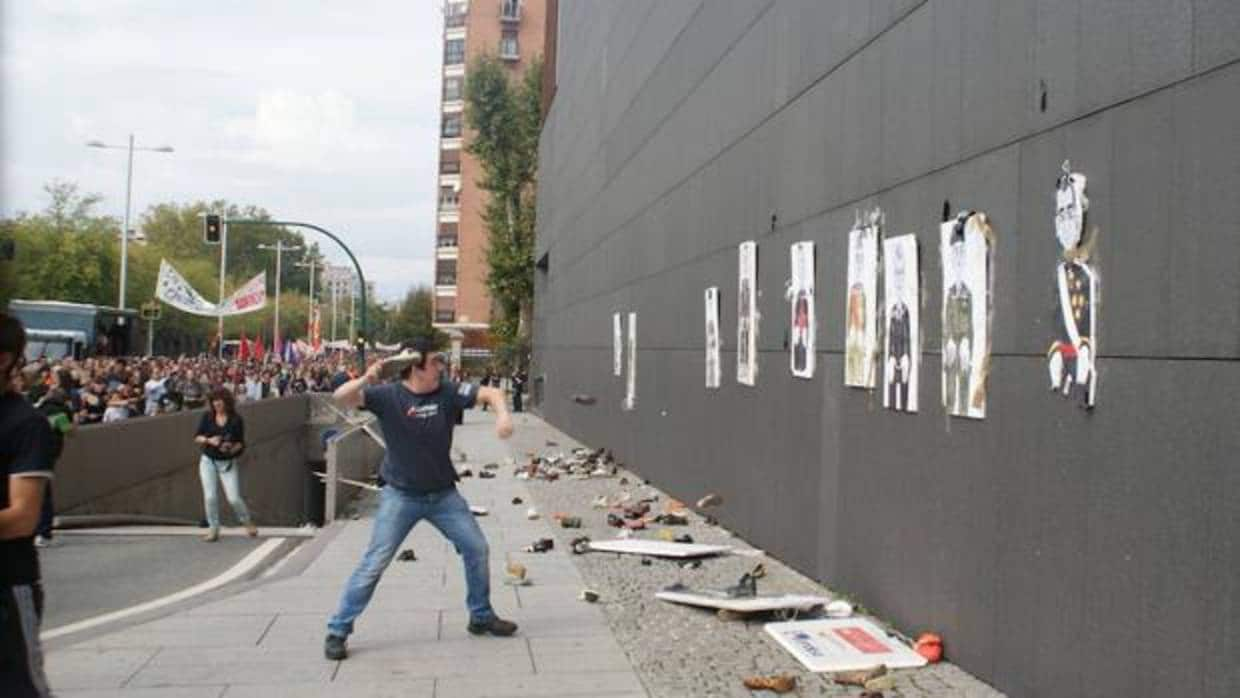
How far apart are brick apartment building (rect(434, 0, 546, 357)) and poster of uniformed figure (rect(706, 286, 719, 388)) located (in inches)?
2818

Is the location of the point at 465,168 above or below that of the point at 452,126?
below

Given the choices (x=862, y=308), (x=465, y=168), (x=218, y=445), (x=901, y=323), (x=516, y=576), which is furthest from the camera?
(x=465, y=168)

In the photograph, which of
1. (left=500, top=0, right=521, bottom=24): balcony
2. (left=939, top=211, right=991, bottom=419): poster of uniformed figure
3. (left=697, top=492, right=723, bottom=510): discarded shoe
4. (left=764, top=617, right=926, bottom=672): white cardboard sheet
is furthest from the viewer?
(left=500, top=0, right=521, bottom=24): balcony

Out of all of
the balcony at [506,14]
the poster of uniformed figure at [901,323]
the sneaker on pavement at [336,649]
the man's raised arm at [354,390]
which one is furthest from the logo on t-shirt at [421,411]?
the balcony at [506,14]

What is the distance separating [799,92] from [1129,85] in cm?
526

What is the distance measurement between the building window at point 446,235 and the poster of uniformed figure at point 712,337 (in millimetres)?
81212

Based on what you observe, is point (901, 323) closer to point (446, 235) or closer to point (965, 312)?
point (965, 312)

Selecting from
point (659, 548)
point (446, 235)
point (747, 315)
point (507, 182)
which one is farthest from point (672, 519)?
point (446, 235)

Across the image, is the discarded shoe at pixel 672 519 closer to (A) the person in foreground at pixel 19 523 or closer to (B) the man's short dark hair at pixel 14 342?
(A) the person in foreground at pixel 19 523

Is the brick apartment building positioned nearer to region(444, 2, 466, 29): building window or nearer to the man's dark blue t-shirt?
region(444, 2, 466, 29): building window

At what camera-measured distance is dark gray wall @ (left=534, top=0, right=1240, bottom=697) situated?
14.9ft

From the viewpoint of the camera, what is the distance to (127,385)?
22125mm

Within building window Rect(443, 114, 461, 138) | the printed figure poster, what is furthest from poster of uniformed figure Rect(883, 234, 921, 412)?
building window Rect(443, 114, 461, 138)

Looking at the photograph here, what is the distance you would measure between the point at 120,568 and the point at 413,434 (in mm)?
5753
